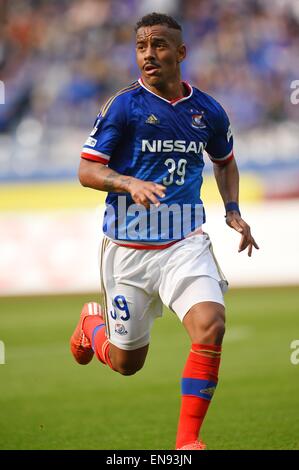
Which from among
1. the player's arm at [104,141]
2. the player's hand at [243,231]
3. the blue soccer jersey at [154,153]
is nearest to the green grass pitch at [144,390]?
the player's hand at [243,231]

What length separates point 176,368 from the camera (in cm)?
948

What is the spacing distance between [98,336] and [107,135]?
1687 millimetres

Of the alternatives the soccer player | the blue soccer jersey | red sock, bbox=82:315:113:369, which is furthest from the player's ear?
red sock, bbox=82:315:113:369

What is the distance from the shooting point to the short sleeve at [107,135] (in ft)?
17.8

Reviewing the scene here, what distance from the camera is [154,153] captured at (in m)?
5.52

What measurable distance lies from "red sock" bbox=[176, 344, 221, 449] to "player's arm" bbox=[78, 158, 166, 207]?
91 centimetres

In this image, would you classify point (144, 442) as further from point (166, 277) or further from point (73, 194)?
point (73, 194)

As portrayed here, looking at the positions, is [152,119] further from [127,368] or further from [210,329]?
[127,368]

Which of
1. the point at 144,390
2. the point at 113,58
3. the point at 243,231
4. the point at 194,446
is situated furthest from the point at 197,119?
the point at 113,58

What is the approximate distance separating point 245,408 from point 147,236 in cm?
229

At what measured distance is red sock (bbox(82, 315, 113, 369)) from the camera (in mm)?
6266

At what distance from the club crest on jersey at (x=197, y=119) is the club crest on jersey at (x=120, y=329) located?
134 cm

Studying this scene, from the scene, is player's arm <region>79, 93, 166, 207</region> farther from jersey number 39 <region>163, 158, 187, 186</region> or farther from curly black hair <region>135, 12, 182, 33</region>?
curly black hair <region>135, 12, 182, 33</region>

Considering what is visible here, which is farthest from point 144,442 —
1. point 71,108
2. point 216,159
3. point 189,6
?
point 189,6
